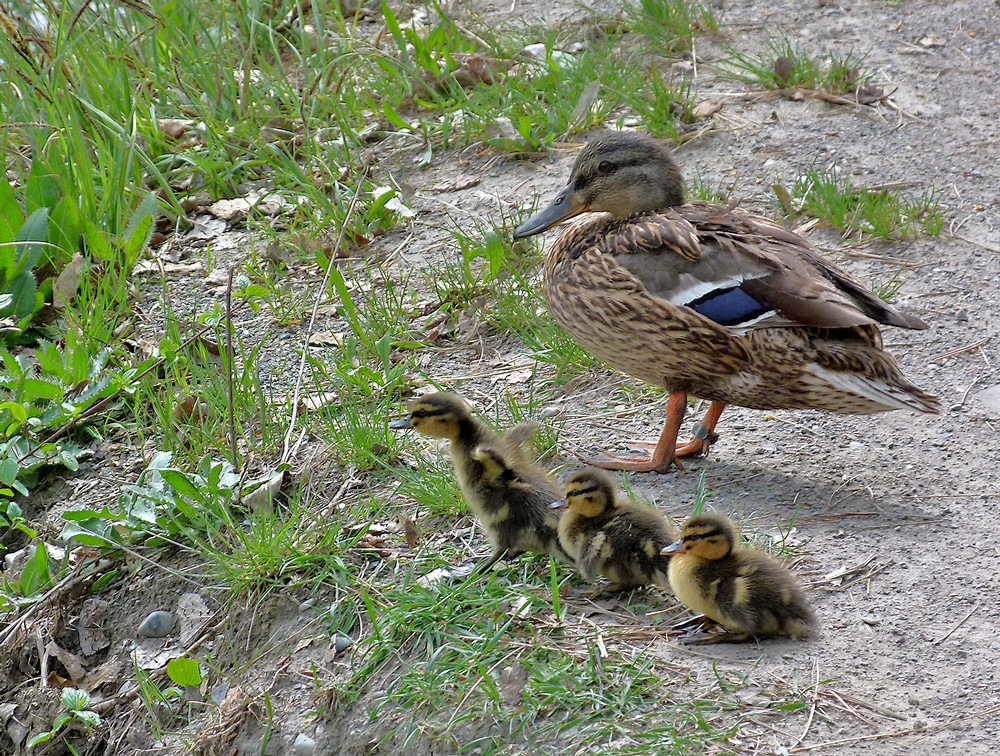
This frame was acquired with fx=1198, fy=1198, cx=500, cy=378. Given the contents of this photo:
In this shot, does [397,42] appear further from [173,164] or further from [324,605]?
[324,605]

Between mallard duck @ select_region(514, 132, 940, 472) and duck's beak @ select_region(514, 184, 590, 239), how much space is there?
0.87ft

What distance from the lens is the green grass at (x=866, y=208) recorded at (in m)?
5.45

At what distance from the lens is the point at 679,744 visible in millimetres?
2955

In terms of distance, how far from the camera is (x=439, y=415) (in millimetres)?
3939

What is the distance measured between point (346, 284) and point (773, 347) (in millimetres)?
2281

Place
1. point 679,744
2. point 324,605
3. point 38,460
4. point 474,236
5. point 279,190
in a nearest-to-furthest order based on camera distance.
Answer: point 679,744
point 324,605
point 38,460
point 474,236
point 279,190

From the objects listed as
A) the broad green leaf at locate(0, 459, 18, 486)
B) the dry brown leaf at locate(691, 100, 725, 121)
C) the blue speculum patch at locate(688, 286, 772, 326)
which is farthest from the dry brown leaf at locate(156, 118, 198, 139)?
the blue speculum patch at locate(688, 286, 772, 326)

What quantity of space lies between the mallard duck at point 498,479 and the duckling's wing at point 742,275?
0.76m

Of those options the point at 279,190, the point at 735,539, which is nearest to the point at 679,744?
the point at 735,539

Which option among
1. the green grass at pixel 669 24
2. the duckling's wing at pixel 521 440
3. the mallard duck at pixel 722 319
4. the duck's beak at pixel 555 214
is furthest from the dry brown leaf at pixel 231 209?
the duckling's wing at pixel 521 440

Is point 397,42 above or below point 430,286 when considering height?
above

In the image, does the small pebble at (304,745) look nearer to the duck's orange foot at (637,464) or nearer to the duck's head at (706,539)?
the duck's head at (706,539)

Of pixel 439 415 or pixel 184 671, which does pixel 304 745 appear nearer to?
pixel 184 671

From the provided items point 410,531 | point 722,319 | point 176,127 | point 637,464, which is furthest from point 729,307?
point 176,127
